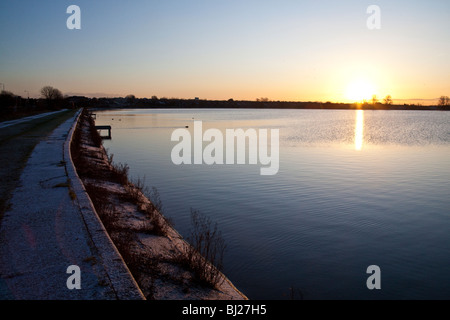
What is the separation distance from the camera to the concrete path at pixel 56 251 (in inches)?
155

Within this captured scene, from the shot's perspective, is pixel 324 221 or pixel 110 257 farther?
pixel 324 221

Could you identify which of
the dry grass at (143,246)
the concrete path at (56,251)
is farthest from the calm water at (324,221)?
the concrete path at (56,251)

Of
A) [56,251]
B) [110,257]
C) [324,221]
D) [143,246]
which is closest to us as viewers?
[110,257]

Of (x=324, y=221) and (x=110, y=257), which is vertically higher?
(x=110, y=257)

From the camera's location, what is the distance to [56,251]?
4.86 metres

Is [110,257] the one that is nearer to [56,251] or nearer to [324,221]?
[56,251]

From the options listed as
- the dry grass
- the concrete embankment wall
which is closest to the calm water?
the dry grass

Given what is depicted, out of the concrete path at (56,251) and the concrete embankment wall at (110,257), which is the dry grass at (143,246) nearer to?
the concrete embankment wall at (110,257)

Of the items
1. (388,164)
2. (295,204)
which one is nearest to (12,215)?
(295,204)

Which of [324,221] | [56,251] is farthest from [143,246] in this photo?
[324,221]

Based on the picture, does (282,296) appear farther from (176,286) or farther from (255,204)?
(255,204)

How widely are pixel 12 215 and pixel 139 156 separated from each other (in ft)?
57.0

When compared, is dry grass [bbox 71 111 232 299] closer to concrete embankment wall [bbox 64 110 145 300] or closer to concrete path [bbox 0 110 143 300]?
concrete embankment wall [bbox 64 110 145 300]

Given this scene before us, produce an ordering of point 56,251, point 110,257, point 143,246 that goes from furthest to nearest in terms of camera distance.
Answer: point 143,246, point 56,251, point 110,257
